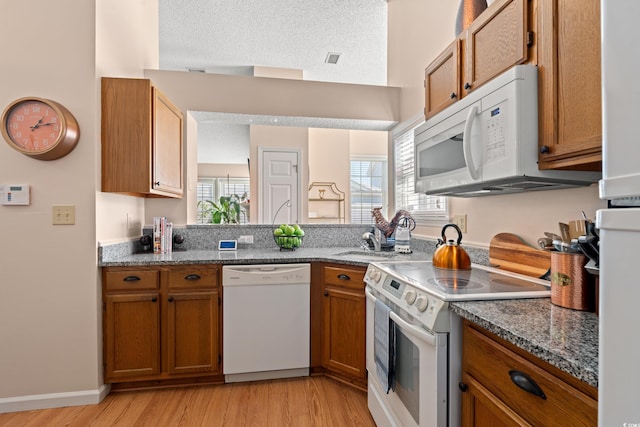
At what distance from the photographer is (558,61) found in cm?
106

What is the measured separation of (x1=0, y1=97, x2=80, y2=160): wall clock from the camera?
75.6 inches

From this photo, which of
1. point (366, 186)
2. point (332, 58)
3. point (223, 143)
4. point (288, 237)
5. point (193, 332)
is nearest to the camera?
point (193, 332)

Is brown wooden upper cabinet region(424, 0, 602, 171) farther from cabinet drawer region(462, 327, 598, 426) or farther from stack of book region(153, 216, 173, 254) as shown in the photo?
stack of book region(153, 216, 173, 254)

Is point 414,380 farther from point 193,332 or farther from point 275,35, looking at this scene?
point 275,35

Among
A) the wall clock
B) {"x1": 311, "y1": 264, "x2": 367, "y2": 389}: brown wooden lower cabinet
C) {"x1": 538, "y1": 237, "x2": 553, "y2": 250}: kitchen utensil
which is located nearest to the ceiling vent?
{"x1": 311, "y1": 264, "x2": 367, "y2": 389}: brown wooden lower cabinet

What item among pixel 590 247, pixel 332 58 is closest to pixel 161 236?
pixel 590 247

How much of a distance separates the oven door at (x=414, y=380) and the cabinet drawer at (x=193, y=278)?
3.62 feet

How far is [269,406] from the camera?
204 cm

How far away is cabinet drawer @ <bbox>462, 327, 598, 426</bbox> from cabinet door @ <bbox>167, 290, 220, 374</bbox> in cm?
169

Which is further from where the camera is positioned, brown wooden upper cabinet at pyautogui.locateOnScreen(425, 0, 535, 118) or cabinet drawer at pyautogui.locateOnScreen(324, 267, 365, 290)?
cabinet drawer at pyautogui.locateOnScreen(324, 267, 365, 290)

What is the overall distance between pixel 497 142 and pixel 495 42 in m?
0.47

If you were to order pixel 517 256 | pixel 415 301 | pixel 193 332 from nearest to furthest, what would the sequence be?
pixel 415 301, pixel 517 256, pixel 193 332

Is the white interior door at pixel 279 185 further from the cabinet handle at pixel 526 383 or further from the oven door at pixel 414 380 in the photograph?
the cabinet handle at pixel 526 383

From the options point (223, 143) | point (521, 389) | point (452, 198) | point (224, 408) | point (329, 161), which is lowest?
point (224, 408)
